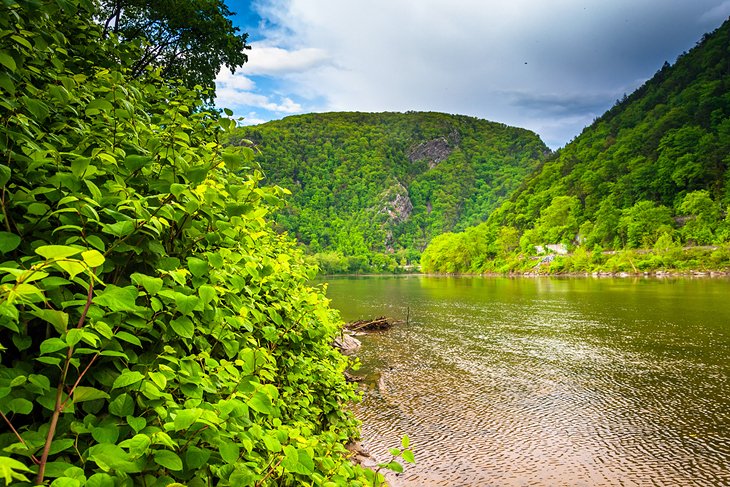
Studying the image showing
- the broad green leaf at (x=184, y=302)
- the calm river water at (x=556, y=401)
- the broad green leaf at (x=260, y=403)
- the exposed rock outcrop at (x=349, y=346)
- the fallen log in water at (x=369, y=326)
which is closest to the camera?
the broad green leaf at (x=184, y=302)

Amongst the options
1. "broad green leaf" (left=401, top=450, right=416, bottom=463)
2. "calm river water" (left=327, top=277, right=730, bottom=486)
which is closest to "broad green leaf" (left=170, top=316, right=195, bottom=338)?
"broad green leaf" (left=401, top=450, right=416, bottom=463)

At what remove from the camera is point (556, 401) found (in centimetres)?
1309

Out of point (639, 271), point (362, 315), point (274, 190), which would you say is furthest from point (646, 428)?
point (639, 271)

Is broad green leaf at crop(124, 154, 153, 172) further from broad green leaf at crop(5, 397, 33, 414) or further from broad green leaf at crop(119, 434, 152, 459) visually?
broad green leaf at crop(119, 434, 152, 459)

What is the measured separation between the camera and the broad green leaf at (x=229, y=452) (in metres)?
1.94

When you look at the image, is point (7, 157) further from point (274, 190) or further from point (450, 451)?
point (450, 451)

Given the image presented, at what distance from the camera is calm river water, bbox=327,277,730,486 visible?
29.3 ft

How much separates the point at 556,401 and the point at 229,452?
13943mm

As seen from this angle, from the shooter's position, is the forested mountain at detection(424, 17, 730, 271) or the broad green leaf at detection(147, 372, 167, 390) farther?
the forested mountain at detection(424, 17, 730, 271)

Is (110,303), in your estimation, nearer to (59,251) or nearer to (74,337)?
(74,337)

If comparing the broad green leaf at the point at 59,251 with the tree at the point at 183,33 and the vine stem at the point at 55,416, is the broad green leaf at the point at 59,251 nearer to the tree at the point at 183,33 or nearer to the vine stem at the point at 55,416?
the vine stem at the point at 55,416

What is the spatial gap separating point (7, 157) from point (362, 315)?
31.7 m

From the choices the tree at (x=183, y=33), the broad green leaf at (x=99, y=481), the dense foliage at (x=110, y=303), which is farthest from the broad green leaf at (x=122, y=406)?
the tree at (x=183, y=33)

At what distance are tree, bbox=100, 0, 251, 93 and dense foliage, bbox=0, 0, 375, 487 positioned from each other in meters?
10.0
